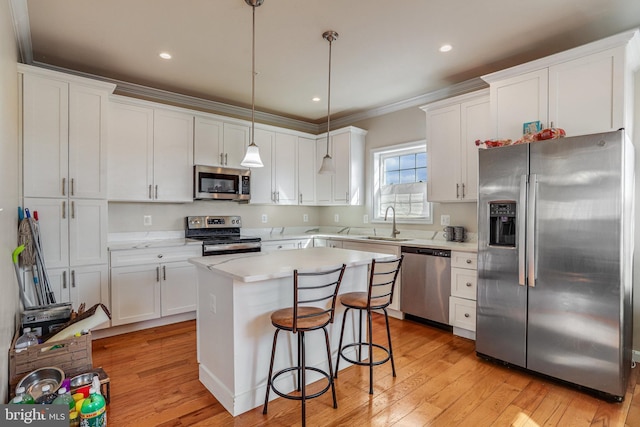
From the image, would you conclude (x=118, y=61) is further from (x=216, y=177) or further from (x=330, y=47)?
(x=330, y=47)

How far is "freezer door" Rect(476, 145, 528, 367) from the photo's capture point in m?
2.57

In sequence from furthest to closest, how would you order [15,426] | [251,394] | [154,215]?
1. [154,215]
2. [251,394]
3. [15,426]

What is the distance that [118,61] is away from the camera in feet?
10.9

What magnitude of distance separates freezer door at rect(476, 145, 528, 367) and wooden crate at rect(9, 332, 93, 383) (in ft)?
9.99

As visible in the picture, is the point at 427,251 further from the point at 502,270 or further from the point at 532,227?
the point at 532,227

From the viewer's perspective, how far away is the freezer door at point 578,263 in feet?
7.20

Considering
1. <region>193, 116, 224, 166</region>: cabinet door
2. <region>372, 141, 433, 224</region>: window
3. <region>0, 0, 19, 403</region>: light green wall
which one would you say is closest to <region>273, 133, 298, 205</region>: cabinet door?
<region>193, 116, 224, 166</region>: cabinet door

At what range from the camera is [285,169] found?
4957 millimetres

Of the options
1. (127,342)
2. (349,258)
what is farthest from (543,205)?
(127,342)

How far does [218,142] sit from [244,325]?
2.84 meters

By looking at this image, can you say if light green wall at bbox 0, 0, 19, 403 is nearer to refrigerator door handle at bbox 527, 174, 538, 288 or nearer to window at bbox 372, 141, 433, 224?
refrigerator door handle at bbox 527, 174, 538, 288

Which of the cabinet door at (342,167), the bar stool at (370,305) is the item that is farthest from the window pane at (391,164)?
the bar stool at (370,305)

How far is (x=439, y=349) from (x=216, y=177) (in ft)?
10.5

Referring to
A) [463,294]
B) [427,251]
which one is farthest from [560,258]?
[427,251]
